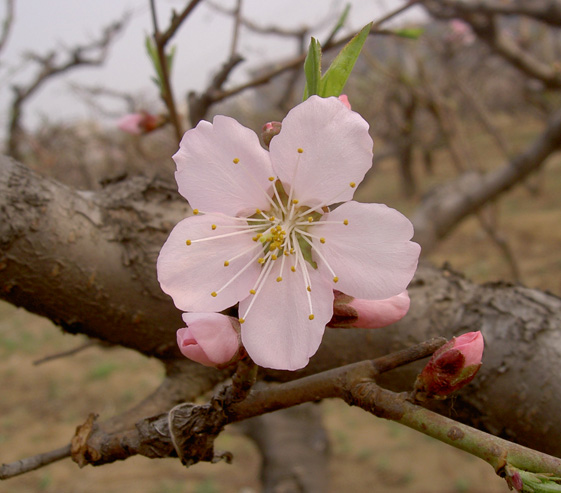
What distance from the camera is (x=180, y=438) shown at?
31.1 inches

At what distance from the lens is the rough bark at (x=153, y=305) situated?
0.97 m

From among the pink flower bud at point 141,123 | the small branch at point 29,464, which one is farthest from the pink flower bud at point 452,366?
the pink flower bud at point 141,123

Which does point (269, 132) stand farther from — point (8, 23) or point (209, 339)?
point (8, 23)

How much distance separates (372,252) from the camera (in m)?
0.72

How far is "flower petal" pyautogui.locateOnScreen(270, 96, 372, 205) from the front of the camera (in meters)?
0.71

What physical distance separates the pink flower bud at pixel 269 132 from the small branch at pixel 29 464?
2.11ft

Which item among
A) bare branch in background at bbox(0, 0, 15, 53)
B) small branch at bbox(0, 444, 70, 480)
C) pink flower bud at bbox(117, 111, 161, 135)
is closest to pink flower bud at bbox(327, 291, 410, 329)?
small branch at bbox(0, 444, 70, 480)

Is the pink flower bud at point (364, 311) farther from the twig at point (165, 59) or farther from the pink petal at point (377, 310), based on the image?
the twig at point (165, 59)

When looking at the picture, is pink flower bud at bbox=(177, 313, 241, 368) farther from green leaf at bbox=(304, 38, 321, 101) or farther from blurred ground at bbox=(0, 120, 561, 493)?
blurred ground at bbox=(0, 120, 561, 493)

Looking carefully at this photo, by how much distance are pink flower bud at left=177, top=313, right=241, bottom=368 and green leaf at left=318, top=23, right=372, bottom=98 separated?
0.39 metres

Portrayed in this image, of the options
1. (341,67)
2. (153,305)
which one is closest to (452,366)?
(341,67)

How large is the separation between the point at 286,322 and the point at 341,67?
0.40 metres

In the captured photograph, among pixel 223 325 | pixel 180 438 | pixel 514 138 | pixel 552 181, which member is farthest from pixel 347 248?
pixel 514 138

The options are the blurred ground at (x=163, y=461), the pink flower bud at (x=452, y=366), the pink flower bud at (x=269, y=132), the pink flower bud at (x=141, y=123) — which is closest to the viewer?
the pink flower bud at (x=452, y=366)
